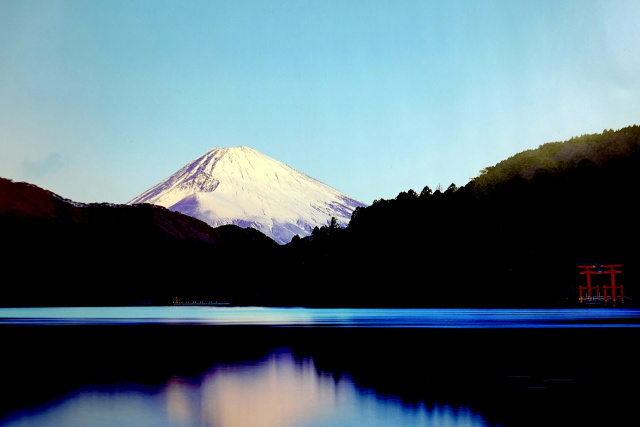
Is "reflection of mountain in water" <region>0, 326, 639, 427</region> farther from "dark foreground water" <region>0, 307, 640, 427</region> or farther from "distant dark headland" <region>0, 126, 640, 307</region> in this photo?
"distant dark headland" <region>0, 126, 640, 307</region>

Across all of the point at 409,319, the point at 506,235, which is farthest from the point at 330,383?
the point at 506,235

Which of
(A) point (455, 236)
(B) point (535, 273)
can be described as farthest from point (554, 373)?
(A) point (455, 236)

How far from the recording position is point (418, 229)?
134875mm

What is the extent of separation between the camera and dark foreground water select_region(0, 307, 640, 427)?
16.7 metres

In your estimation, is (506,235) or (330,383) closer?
(330,383)

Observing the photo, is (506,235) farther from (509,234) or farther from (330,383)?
(330,383)

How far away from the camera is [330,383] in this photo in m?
23.0

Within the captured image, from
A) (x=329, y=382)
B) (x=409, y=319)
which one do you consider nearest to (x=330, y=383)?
(x=329, y=382)

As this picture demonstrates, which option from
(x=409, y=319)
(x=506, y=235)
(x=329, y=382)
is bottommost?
(x=409, y=319)

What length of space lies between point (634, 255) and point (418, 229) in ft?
114

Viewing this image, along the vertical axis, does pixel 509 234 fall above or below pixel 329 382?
above

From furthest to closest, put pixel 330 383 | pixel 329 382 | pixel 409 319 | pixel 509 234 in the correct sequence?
pixel 509 234, pixel 409 319, pixel 329 382, pixel 330 383

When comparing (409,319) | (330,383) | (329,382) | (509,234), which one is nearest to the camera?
(330,383)

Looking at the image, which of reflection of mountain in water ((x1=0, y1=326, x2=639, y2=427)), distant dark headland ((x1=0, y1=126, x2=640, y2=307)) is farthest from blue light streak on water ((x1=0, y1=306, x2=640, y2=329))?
distant dark headland ((x1=0, y1=126, x2=640, y2=307))
